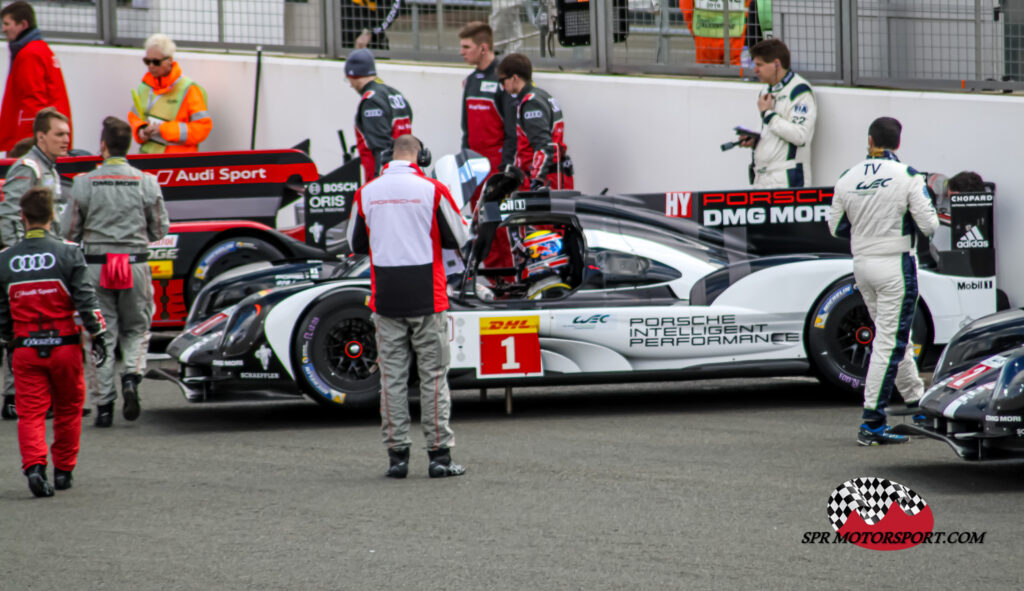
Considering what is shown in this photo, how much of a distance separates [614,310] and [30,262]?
3562 mm

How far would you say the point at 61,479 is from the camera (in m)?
6.94

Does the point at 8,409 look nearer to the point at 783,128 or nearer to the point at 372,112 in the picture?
the point at 372,112

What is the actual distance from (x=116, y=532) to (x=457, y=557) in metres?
1.61

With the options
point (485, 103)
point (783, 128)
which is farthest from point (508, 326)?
point (485, 103)

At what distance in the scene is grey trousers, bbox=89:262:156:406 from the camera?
892cm

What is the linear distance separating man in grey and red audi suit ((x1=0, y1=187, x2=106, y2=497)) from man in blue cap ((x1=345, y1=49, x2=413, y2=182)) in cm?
556

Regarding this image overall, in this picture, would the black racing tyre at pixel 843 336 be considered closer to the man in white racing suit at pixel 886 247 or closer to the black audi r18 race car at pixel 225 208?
the man in white racing suit at pixel 886 247

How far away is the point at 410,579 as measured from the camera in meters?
5.05

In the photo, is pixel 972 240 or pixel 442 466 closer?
pixel 442 466

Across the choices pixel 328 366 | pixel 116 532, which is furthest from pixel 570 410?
pixel 116 532

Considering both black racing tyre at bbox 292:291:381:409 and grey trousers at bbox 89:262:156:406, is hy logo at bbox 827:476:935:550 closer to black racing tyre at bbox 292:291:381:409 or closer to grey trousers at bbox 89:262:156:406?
black racing tyre at bbox 292:291:381:409

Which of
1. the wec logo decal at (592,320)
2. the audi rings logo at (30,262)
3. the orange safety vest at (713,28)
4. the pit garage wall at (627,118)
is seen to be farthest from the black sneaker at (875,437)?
the orange safety vest at (713,28)

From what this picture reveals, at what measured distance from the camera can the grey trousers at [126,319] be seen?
8922mm

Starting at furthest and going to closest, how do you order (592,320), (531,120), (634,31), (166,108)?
(166,108), (634,31), (531,120), (592,320)
